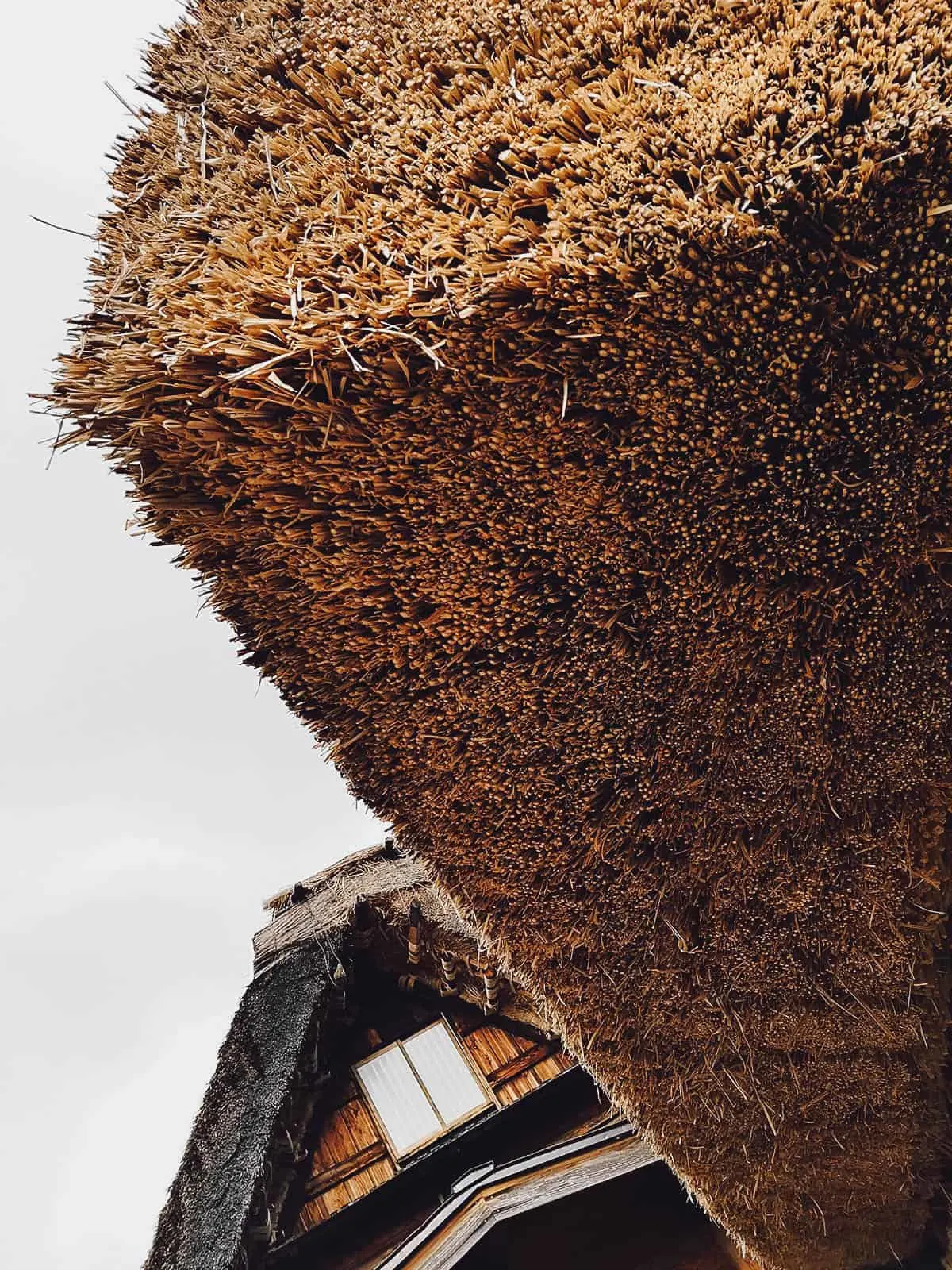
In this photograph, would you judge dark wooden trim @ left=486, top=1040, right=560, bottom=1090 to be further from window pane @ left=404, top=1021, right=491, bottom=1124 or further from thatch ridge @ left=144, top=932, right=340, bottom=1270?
thatch ridge @ left=144, top=932, right=340, bottom=1270

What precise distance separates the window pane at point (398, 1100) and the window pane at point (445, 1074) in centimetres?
7

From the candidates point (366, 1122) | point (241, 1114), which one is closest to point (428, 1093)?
point (366, 1122)

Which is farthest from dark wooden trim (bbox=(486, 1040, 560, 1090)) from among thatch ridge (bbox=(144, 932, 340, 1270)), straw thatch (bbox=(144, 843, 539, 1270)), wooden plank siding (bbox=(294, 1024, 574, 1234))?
thatch ridge (bbox=(144, 932, 340, 1270))

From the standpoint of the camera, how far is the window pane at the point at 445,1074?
14.1ft

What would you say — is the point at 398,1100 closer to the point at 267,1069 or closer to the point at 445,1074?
the point at 445,1074

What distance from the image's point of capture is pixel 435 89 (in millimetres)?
1446

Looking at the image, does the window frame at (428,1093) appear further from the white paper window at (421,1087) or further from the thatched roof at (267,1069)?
the thatched roof at (267,1069)

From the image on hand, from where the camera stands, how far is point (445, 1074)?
443 centimetres

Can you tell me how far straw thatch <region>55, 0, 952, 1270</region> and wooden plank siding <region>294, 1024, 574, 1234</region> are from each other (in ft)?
8.10

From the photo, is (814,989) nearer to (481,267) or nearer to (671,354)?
(671,354)

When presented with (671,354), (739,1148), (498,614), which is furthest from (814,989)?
(671,354)

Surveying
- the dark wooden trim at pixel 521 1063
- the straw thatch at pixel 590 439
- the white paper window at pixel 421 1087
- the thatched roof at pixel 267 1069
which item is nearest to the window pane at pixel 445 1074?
the white paper window at pixel 421 1087

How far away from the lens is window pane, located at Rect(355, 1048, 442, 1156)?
13.7ft

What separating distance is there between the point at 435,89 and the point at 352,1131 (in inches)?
196
